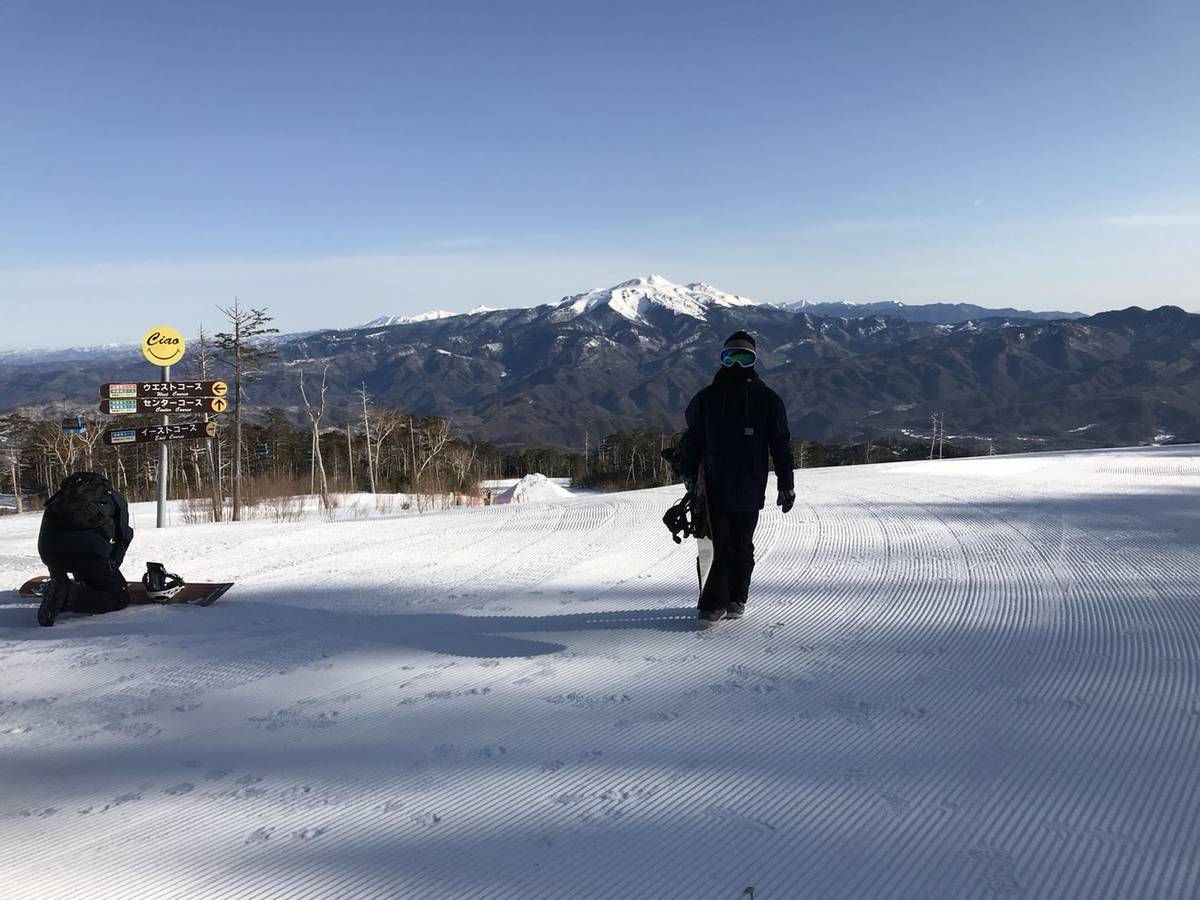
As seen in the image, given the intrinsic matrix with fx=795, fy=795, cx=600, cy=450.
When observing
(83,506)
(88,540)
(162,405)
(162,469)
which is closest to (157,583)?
(88,540)

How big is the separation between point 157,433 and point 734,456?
9786 millimetres

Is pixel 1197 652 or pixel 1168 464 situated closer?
pixel 1197 652

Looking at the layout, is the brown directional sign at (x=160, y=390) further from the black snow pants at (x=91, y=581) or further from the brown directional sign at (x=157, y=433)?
the black snow pants at (x=91, y=581)

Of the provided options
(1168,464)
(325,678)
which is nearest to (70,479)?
(325,678)

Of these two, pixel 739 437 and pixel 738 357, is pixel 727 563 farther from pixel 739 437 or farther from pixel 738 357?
pixel 738 357

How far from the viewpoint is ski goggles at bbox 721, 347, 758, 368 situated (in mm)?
4805

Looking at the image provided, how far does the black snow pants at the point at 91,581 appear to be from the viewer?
555cm

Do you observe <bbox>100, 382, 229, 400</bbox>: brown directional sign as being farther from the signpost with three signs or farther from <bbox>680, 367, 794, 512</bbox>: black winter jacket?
<bbox>680, 367, 794, 512</bbox>: black winter jacket

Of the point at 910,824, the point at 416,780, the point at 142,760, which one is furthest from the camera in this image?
the point at 142,760

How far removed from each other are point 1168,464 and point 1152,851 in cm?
1427

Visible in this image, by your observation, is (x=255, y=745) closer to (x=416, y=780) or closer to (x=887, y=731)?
(x=416, y=780)

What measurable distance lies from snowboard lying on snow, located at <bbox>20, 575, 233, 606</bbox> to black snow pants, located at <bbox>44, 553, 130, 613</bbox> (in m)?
0.21

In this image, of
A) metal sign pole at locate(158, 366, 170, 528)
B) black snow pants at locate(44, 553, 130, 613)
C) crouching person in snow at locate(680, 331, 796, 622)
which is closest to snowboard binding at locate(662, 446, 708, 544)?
crouching person in snow at locate(680, 331, 796, 622)

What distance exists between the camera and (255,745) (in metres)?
3.38
